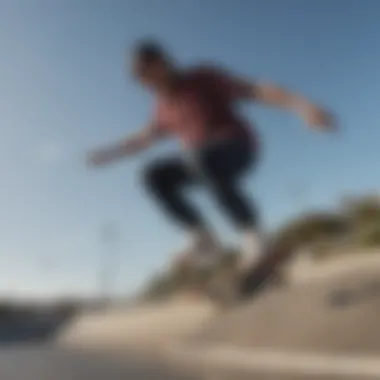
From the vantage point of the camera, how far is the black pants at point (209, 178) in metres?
4.33

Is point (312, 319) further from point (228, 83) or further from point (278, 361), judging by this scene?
point (228, 83)

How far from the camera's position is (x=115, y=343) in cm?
570

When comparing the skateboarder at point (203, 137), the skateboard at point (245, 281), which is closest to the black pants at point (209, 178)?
the skateboarder at point (203, 137)

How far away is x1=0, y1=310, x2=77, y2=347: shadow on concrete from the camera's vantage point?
520 centimetres

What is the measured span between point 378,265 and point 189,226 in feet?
4.96

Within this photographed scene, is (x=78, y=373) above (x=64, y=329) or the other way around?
the other way around

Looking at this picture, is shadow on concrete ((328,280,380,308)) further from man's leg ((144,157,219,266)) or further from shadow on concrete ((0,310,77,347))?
shadow on concrete ((0,310,77,347))

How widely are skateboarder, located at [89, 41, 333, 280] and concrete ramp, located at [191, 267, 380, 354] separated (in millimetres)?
388

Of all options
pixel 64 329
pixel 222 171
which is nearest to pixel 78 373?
pixel 222 171

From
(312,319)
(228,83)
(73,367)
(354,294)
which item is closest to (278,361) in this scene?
(312,319)

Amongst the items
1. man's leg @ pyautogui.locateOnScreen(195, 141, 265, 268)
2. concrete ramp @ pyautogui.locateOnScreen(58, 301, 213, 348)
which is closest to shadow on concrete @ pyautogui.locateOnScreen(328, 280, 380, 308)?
man's leg @ pyautogui.locateOnScreen(195, 141, 265, 268)

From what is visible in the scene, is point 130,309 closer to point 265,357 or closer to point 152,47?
point 265,357

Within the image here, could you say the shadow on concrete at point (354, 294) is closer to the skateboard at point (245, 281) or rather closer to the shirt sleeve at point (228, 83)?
the skateboard at point (245, 281)

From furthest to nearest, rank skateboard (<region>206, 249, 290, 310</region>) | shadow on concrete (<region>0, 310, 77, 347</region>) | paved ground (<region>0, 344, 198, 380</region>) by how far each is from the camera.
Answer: shadow on concrete (<region>0, 310, 77, 347</region>)
skateboard (<region>206, 249, 290, 310</region>)
paved ground (<region>0, 344, 198, 380</region>)
